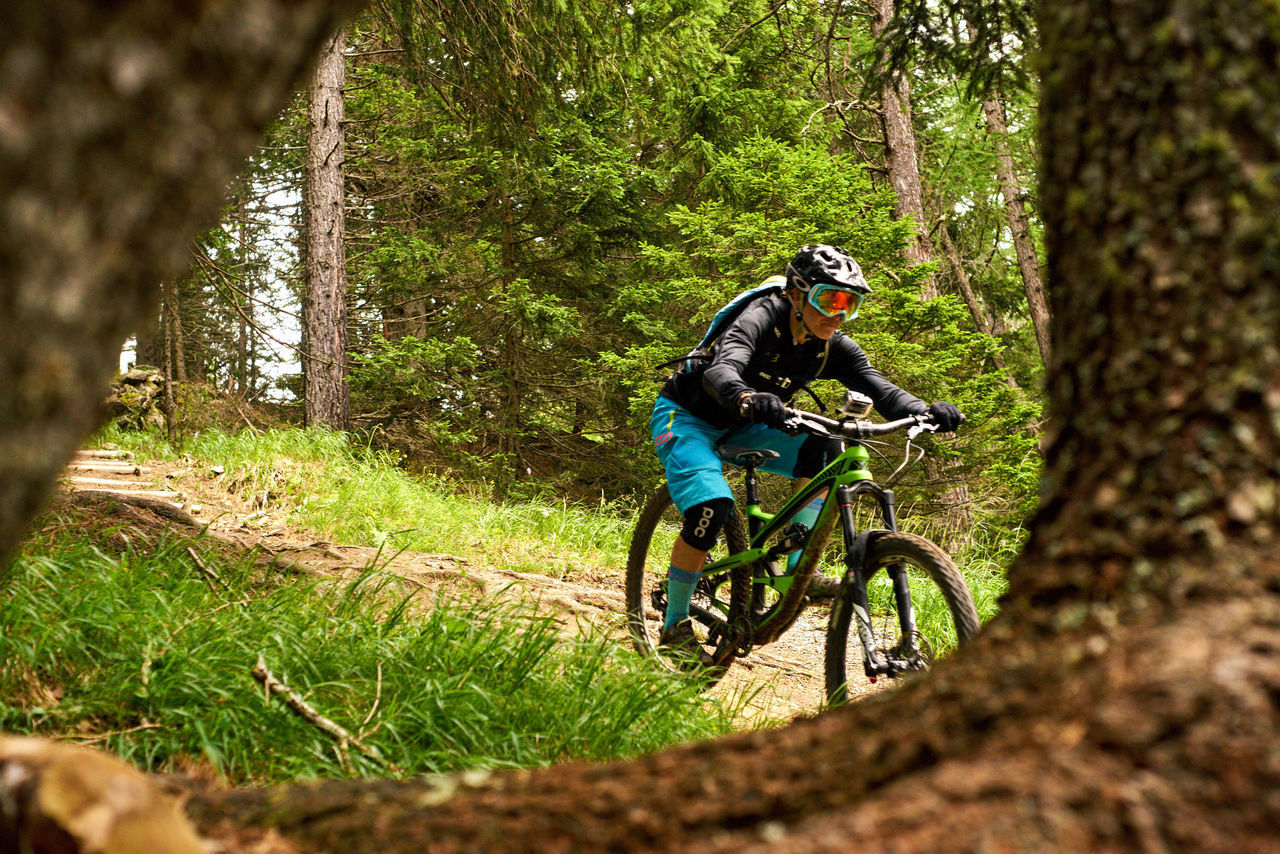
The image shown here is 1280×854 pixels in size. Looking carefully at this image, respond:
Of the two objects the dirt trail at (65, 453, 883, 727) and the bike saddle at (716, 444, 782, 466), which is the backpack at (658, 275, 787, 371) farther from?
the dirt trail at (65, 453, 883, 727)

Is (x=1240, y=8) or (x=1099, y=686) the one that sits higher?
(x=1240, y=8)

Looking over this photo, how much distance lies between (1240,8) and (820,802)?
51.5 inches

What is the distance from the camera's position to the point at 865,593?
3.77 m

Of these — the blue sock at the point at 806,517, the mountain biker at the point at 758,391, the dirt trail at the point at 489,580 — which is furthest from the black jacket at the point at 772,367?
the dirt trail at the point at 489,580

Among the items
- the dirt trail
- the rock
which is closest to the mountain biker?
the dirt trail

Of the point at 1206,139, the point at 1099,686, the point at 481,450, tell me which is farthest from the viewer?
the point at 481,450

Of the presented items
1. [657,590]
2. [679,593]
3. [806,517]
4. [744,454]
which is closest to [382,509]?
[657,590]

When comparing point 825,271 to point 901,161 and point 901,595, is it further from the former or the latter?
point 901,161

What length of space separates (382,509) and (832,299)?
509 centimetres

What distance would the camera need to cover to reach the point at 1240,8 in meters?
1.19

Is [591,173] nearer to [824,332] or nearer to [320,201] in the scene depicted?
[320,201]

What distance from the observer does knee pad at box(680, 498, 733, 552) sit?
4445 mm

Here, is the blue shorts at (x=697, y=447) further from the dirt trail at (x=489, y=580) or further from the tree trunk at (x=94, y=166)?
the tree trunk at (x=94, y=166)

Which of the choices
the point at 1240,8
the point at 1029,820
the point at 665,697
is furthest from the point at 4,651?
the point at 1240,8
